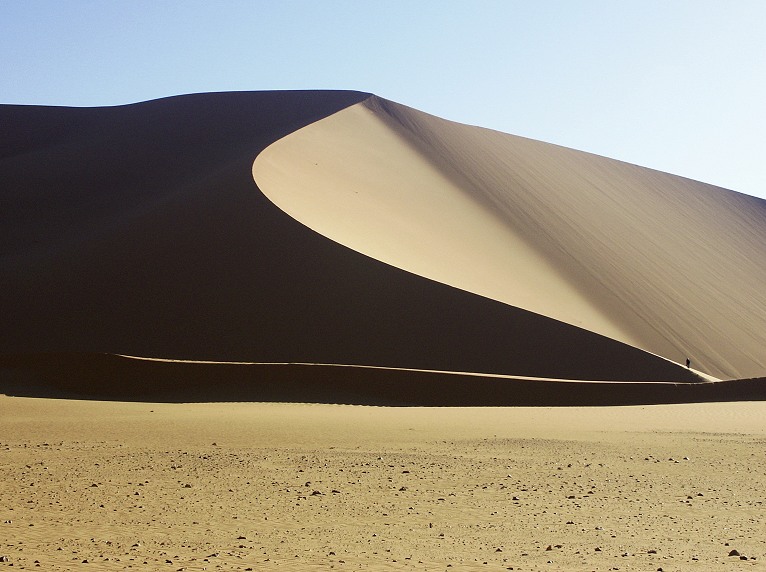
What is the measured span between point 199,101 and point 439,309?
23778 millimetres

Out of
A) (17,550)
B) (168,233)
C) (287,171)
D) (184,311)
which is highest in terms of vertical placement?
(287,171)

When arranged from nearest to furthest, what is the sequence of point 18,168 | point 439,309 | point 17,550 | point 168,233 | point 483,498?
point 17,550 < point 483,498 < point 439,309 < point 168,233 < point 18,168

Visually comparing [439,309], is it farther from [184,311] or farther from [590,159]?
[590,159]

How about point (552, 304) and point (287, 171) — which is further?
point (287, 171)

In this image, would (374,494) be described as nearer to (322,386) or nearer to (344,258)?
(322,386)

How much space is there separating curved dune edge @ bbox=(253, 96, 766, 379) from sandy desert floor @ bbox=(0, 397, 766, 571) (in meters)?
11.8

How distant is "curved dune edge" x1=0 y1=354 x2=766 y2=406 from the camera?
1655 centimetres

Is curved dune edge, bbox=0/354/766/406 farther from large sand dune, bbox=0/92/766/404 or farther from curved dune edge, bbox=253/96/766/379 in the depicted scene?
curved dune edge, bbox=253/96/766/379

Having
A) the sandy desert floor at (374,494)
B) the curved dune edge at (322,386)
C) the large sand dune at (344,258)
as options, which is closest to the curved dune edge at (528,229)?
the large sand dune at (344,258)

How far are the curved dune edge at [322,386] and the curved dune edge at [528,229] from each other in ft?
20.4

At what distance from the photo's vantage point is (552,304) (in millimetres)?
25562

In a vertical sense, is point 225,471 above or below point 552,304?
below

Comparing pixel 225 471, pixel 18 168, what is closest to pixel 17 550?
pixel 225 471

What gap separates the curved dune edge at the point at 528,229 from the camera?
2598cm
